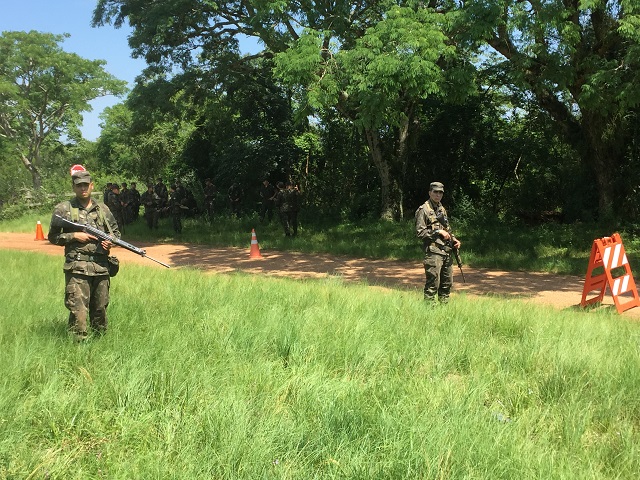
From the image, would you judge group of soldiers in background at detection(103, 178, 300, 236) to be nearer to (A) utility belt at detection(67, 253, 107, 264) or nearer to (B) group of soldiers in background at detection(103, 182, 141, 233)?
(B) group of soldiers in background at detection(103, 182, 141, 233)

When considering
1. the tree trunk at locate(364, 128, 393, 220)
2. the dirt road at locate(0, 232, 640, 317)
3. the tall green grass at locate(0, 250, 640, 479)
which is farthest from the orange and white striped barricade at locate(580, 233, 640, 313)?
the tree trunk at locate(364, 128, 393, 220)

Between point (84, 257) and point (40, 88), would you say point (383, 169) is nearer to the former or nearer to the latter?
point (84, 257)

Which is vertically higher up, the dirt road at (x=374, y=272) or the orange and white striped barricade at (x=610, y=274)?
the orange and white striped barricade at (x=610, y=274)

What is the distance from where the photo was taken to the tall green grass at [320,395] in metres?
2.66

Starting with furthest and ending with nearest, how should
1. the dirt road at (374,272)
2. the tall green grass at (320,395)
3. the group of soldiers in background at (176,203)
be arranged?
the group of soldiers in background at (176,203)
the dirt road at (374,272)
the tall green grass at (320,395)

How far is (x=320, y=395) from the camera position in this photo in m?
3.39

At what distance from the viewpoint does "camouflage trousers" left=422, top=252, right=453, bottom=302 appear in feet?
20.7

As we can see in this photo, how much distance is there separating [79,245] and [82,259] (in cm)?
13

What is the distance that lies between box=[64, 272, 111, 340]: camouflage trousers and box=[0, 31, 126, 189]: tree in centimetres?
2916

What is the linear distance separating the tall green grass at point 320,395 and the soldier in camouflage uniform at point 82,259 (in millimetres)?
266

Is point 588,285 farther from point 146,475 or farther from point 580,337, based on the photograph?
point 146,475

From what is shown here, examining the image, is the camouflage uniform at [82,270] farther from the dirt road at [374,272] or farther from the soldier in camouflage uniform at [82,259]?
the dirt road at [374,272]

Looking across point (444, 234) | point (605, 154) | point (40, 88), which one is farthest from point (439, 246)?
point (40, 88)

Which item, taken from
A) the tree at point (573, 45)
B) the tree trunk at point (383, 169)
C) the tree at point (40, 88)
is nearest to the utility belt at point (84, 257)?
the tree at point (573, 45)
